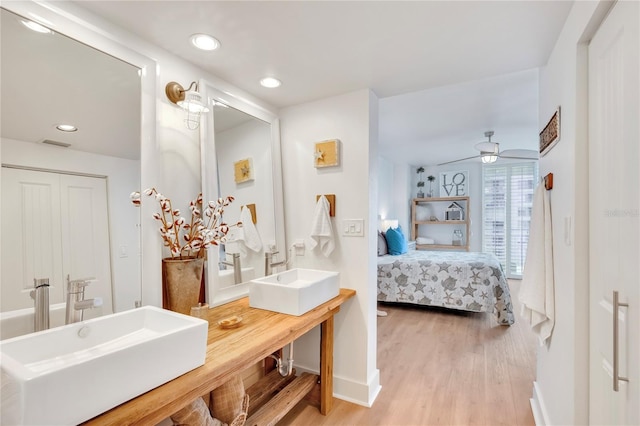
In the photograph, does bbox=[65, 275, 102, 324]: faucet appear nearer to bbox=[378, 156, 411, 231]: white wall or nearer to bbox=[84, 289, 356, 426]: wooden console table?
bbox=[84, 289, 356, 426]: wooden console table

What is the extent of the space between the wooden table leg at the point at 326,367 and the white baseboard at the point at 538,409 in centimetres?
124

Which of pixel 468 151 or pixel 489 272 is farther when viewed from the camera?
pixel 468 151

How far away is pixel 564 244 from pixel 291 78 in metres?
1.72

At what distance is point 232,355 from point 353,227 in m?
1.20

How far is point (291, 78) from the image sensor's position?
Result: 1.92 m

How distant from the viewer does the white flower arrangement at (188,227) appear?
1.45 metres

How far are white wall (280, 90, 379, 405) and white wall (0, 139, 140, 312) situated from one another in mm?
1154

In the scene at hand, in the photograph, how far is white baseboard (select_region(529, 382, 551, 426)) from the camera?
1.72 meters

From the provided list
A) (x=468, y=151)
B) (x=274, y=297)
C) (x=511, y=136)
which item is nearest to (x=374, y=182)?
(x=274, y=297)

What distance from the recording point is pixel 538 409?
1.87m

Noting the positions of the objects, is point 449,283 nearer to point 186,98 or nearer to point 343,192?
point 343,192

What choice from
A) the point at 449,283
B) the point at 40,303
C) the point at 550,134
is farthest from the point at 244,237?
the point at 449,283

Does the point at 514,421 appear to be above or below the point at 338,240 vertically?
below

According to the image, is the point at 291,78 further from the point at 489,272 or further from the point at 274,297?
the point at 489,272
